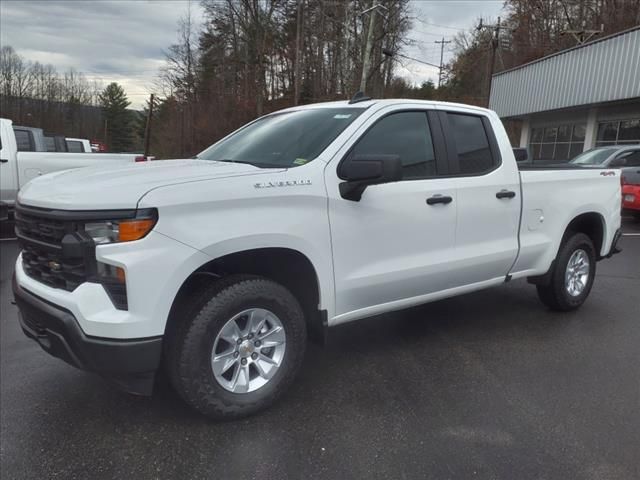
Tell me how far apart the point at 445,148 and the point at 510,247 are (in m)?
1.08

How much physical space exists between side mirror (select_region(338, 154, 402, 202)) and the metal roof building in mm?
18395

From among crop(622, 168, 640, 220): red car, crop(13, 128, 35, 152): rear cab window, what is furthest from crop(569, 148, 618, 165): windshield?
crop(13, 128, 35, 152): rear cab window

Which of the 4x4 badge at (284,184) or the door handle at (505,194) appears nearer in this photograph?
the 4x4 badge at (284,184)

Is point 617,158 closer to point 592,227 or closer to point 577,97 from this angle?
point 592,227

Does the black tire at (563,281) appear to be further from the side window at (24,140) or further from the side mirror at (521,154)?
the side window at (24,140)

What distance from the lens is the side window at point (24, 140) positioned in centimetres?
1016

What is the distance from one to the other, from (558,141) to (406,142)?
76.2 feet

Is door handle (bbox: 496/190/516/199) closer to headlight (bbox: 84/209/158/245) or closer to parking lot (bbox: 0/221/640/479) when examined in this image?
parking lot (bbox: 0/221/640/479)

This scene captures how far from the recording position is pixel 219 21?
3747 cm

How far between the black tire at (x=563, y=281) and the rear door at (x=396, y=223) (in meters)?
1.58

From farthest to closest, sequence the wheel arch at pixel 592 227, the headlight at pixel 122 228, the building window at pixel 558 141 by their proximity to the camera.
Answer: the building window at pixel 558 141 < the wheel arch at pixel 592 227 < the headlight at pixel 122 228

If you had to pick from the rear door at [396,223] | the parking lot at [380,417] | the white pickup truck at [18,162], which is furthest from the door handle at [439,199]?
the white pickup truck at [18,162]

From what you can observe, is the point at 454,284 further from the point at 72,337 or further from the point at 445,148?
the point at 72,337

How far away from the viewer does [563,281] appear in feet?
16.1
